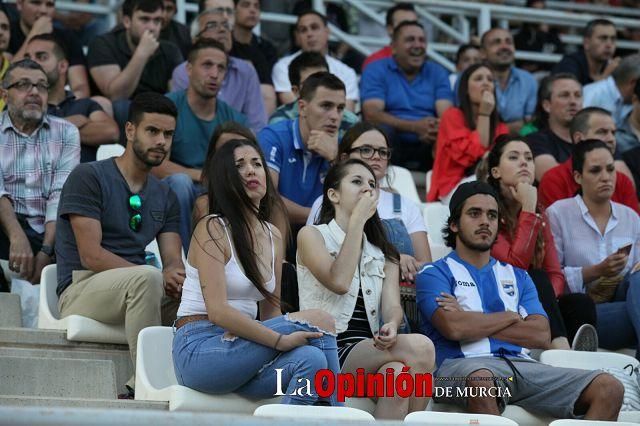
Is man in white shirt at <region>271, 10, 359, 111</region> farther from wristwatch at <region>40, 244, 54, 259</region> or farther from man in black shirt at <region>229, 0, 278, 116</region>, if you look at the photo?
wristwatch at <region>40, 244, 54, 259</region>

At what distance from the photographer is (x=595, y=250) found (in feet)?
23.5

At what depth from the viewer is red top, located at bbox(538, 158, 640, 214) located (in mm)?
7621

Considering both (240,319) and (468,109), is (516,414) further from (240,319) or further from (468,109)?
(468,109)

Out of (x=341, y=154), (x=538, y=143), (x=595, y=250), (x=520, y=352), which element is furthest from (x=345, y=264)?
(x=538, y=143)

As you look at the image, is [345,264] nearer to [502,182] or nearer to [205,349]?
[205,349]


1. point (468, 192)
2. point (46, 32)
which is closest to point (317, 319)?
point (468, 192)

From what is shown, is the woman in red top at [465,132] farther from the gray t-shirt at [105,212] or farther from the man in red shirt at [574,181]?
the gray t-shirt at [105,212]

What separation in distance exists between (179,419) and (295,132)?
4513 millimetres

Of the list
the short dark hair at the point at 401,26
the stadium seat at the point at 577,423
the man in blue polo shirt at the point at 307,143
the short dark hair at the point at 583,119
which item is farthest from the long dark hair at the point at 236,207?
the short dark hair at the point at 401,26

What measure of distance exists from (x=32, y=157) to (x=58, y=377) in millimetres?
1686

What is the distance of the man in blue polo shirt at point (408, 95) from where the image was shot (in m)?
9.03

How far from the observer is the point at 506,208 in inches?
268

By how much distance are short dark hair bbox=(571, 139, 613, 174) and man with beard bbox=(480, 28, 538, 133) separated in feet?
7.30

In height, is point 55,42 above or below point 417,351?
above
